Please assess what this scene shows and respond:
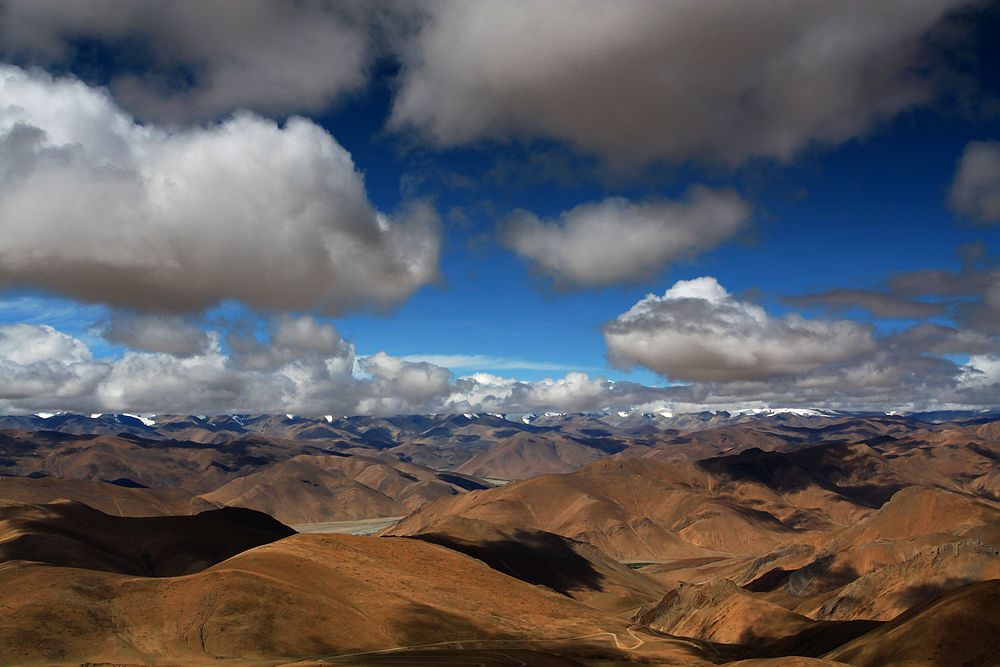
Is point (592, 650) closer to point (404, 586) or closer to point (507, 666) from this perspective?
point (507, 666)

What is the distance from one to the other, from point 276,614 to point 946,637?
265ft

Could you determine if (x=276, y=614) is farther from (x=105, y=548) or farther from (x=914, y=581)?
(x=914, y=581)

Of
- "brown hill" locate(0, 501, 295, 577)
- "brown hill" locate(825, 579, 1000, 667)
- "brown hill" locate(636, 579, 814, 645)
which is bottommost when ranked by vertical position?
"brown hill" locate(636, 579, 814, 645)

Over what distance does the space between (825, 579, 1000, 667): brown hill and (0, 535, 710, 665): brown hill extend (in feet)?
65.8

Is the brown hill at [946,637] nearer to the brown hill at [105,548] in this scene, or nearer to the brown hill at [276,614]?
the brown hill at [276,614]

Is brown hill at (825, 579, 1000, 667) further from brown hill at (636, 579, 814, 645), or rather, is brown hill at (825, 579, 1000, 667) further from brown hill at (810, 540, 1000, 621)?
brown hill at (810, 540, 1000, 621)

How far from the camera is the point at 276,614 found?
10681cm

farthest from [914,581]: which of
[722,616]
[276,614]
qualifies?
[276,614]

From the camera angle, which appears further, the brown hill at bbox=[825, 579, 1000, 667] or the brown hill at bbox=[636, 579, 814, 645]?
the brown hill at bbox=[636, 579, 814, 645]

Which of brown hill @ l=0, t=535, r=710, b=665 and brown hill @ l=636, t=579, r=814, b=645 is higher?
brown hill @ l=0, t=535, r=710, b=665

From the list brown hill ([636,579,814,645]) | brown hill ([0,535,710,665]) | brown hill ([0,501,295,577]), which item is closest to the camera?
brown hill ([0,535,710,665])

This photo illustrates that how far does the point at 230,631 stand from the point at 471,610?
121 ft

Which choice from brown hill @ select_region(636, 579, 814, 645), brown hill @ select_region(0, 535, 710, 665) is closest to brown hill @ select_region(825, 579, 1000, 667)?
brown hill @ select_region(0, 535, 710, 665)

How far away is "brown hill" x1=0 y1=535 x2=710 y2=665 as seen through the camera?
95.8 m
